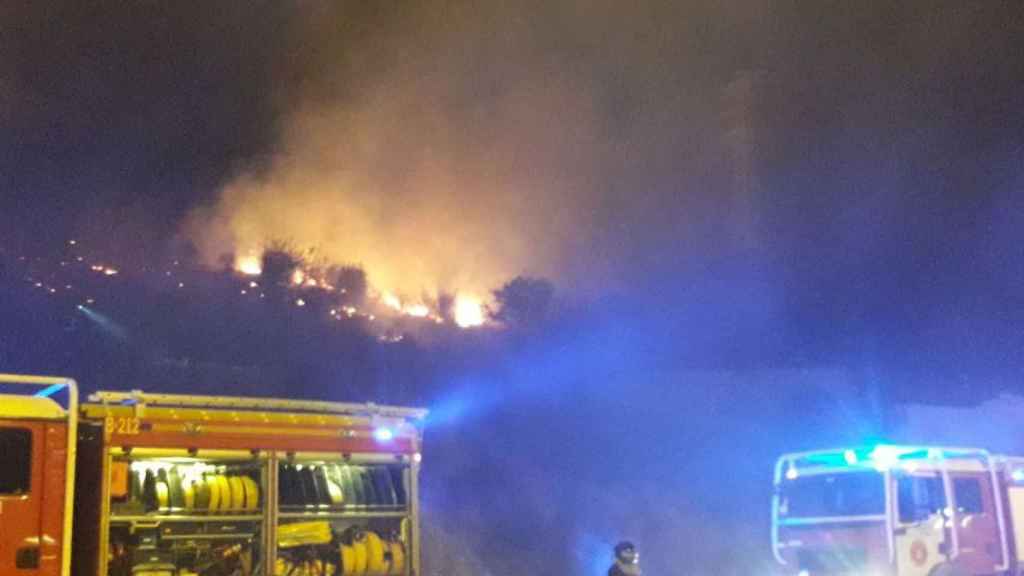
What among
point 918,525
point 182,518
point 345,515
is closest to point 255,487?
point 182,518

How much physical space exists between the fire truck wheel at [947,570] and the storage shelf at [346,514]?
5.78m

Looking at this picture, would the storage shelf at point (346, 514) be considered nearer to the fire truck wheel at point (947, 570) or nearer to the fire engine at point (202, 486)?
the fire engine at point (202, 486)

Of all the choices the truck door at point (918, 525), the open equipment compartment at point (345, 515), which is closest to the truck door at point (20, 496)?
the open equipment compartment at point (345, 515)

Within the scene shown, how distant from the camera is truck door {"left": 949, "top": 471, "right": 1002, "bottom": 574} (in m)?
11.2

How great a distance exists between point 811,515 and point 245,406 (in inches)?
253

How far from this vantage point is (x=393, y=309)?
30.1 metres

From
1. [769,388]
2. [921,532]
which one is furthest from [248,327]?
[921,532]

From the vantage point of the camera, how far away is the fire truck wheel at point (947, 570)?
10.8m

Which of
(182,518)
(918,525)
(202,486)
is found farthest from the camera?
(918,525)

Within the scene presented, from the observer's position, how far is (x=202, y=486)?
856 cm

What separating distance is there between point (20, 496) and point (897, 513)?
8.38 meters

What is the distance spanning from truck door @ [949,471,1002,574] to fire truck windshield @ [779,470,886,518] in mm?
1267

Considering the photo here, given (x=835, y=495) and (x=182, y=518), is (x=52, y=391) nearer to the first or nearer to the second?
(x=182, y=518)

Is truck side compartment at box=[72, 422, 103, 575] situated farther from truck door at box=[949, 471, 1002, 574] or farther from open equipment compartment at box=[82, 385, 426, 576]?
truck door at box=[949, 471, 1002, 574]
